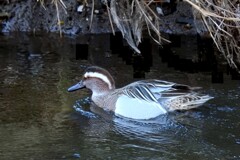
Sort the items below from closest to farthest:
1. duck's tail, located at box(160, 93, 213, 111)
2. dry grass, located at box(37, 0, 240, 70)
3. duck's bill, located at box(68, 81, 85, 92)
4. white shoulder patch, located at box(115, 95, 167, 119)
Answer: white shoulder patch, located at box(115, 95, 167, 119) < duck's tail, located at box(160, 93, 213, 111) < duck's bill, located at box(68, 81, 85, 92) < dry grass, located at box(37, 0, 240, 70)

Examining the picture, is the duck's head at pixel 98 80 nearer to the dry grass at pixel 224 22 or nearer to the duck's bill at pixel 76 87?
the duck's bill at pixel 76 87

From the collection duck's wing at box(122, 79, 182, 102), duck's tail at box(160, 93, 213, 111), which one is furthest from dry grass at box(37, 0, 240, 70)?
duck's tail at box(160, 93, 213, 111)

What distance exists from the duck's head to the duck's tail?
0.77m

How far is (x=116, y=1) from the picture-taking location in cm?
817

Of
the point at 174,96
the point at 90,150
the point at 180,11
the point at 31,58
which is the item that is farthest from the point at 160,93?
the point at 180,11

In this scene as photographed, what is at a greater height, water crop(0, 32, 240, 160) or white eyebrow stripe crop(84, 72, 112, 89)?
white eyebrow stripe crop(84, 72, 112, 89)

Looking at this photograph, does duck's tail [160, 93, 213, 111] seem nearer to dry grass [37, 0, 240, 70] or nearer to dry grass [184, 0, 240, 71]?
dry grass [184, 0, 240, 71]

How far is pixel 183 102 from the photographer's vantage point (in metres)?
7.03

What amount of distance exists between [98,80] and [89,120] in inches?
34.9

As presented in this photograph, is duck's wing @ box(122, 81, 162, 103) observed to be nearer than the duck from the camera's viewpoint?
No

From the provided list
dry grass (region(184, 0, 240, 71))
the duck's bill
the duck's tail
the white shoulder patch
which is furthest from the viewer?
the duck's bill

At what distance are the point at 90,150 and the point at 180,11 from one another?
15.8 ft

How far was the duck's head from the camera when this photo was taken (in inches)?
293

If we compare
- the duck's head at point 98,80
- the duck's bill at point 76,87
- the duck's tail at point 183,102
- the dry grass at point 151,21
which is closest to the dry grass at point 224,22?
the dry grass at point 151,21
